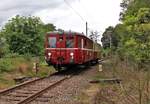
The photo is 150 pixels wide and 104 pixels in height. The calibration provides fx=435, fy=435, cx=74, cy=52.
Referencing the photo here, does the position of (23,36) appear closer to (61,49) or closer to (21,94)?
(61,49)

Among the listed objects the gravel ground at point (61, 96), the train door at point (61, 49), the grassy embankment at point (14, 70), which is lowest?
the gravel ground at point (61, 96)

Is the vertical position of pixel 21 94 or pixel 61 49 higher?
pixel 61 49

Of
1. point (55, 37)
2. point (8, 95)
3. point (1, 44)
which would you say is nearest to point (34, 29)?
point (1, 44)

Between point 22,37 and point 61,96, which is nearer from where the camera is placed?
point 61,96

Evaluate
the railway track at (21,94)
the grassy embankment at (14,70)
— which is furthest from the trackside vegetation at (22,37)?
the railway track at (21,94)

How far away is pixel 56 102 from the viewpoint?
13633 millimetres

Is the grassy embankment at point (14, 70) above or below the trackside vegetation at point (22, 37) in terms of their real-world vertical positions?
below

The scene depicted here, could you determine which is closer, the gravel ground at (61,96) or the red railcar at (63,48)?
the gravel ground at (61,96)

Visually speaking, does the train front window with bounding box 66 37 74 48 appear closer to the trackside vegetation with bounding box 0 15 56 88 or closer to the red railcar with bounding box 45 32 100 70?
the red railcar with bounding box 45 32 100 70

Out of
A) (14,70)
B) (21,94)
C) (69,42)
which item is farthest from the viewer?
(69,42)

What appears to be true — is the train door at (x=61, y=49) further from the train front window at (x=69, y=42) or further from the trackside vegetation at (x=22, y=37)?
the trackside vegetation at (x=22, y=37)

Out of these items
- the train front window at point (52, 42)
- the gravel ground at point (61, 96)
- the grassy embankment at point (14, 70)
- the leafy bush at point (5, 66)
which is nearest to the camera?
the gravel ground at point (61, 96)

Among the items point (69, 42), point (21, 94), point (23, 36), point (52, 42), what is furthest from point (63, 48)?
point (23, 36)

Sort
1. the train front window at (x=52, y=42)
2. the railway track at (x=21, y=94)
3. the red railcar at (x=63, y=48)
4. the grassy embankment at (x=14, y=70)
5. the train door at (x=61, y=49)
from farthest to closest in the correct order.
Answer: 1. the train front window at (x=52, y=42)
2. the train door at (x=61, y=49)
3. the red railcar at (x=63, y=48)
4. the grassy embankment at (x=14, y=70)
5. the railway track at (x=21, y=94)
